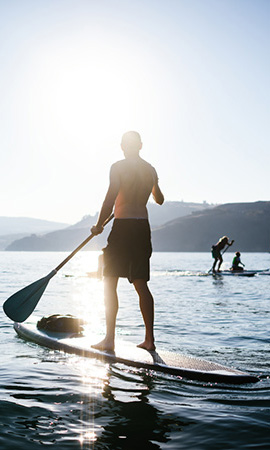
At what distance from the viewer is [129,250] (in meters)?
5.58

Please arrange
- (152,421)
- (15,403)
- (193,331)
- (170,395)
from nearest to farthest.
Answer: (152,421), (15,403), (170,395), (193,331)

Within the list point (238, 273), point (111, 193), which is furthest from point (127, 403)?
point (238, 273)

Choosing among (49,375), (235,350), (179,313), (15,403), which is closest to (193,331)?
(235,350)

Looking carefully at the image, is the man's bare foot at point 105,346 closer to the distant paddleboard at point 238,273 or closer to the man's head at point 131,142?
the man's head at point 131,142

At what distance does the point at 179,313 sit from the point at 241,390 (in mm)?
6716

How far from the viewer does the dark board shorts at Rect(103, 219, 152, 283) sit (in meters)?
5.56

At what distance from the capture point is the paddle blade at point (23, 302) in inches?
235

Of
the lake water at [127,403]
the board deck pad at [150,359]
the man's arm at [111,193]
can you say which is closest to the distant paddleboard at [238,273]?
the lake water at [127,403]

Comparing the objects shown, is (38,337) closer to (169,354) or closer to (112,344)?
(112,344)

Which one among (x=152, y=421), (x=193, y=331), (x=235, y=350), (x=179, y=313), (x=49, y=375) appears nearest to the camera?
(x=152, y=421)

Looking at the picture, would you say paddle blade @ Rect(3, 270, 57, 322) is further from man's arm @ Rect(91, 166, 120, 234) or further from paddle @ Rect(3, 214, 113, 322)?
man's arm @ Rect(91, 166, 120, 234)

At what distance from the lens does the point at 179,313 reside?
36.7 feet

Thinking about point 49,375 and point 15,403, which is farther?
point 49,375

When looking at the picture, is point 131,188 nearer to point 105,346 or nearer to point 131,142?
point 131,142
